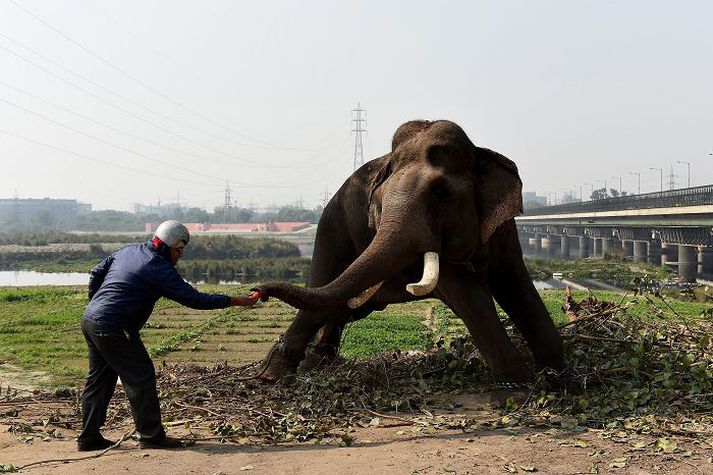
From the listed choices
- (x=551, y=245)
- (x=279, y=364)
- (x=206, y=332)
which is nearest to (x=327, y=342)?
(x=279, y=364)

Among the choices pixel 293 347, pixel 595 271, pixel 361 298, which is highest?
pixel 361 298

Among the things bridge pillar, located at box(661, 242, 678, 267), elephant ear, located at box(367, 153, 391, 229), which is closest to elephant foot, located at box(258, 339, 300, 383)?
elephant ear, located at box(367, 153, 391, 229)

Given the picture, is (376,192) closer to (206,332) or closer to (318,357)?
(318,357)

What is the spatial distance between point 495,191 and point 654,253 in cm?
8177

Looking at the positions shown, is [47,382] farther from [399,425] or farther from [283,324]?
[283,324]

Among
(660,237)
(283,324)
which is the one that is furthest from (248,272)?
(283,324)

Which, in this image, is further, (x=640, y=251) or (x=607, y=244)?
(x=607, y=244)

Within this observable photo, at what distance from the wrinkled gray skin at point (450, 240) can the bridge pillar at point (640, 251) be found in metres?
81.1

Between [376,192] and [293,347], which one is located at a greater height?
[376,192]

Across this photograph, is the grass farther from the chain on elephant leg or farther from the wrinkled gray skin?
the wrinkled gray skin

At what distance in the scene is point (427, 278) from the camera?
9203 millimetres

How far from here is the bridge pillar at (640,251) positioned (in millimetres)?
87500

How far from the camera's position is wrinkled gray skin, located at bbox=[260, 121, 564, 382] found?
9289 mm

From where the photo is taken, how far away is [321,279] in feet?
41.0
